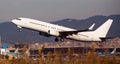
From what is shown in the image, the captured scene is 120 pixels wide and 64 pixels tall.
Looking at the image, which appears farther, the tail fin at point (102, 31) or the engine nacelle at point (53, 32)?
the tail fin at point (102, 31)

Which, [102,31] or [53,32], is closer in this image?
[53,32]

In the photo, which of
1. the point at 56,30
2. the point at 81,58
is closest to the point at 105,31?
the point at 56,30

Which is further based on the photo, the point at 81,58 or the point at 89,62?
the point at 81,58

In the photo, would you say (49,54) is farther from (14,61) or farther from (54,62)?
(14,61)

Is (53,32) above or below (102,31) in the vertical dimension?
above

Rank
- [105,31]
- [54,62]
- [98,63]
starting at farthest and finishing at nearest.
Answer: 1. [105,31]
2. [54,62]
3. [98,63]

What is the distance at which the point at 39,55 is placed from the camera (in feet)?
29.7

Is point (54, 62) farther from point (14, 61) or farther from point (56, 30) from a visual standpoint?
point (56, 30)

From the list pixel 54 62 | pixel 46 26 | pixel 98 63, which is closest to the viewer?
pixel 98 63

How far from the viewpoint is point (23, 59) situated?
946cm

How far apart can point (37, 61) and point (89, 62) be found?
144 cm

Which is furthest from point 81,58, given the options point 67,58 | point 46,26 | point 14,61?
point 46,26

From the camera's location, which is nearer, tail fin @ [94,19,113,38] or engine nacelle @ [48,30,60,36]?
engine nacelle @ [48,30,60,36]

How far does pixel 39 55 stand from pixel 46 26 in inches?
2559
